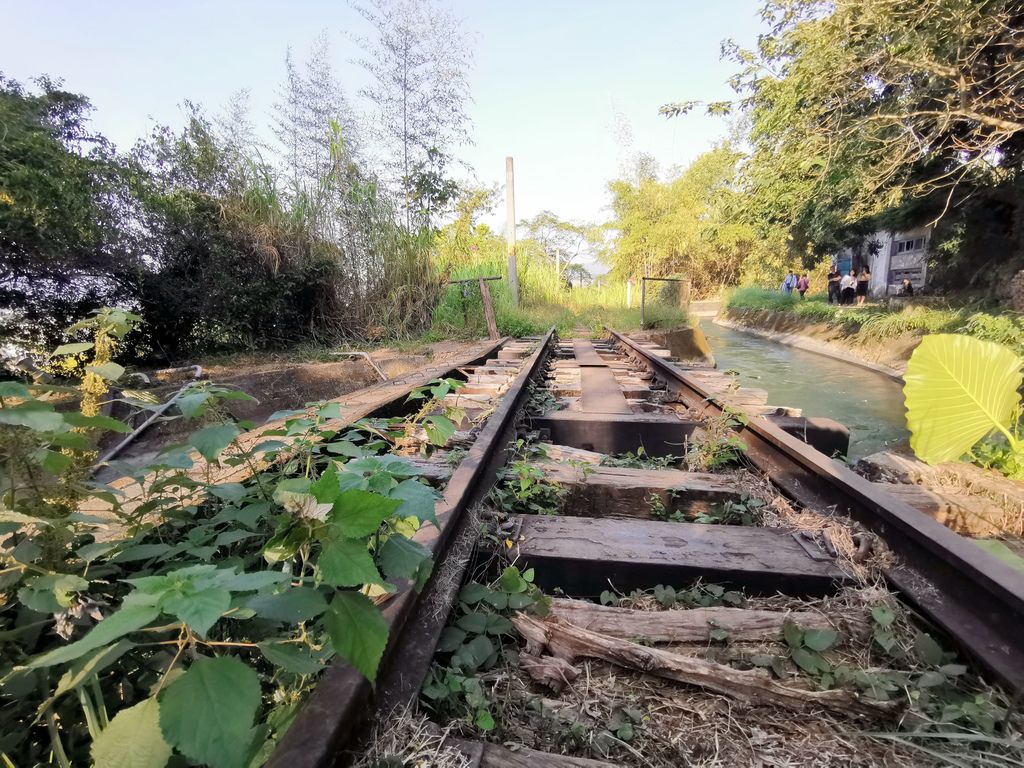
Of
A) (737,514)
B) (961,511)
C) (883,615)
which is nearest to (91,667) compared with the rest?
(883,615)

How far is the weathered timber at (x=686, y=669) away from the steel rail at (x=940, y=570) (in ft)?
0.88

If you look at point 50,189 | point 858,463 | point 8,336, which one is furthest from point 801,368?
point 8,336

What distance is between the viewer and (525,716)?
833mm

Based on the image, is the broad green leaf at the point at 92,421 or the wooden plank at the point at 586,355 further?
the wooden plank at the point at 586,355

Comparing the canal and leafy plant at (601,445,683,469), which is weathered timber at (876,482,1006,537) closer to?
leafy plant at (601,445,683,469)

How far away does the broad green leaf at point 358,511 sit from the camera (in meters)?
0.67

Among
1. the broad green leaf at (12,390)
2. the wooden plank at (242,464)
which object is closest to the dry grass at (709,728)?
the wooden plank at (242,464)

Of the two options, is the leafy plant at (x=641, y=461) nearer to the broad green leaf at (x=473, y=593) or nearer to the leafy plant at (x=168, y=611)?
the broad green leaf at (x=473, y=593)

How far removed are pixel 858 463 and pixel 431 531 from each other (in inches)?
94.5

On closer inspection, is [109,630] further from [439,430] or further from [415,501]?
[439,430]

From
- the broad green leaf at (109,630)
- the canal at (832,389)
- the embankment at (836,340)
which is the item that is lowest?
the canal at (832,389)

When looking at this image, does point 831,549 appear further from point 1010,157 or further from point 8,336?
point 1010,157

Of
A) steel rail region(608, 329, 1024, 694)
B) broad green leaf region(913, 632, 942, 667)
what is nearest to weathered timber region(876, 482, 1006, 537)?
steel rail region(608, 329, 1024, 694)

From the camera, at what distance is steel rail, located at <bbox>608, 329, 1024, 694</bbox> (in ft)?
2.93
